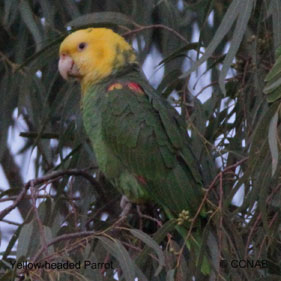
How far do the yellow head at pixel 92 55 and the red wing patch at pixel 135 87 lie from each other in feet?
0.43

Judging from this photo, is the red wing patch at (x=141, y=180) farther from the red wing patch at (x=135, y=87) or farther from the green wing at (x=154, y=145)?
the red wing patch at (x=135, y=87)

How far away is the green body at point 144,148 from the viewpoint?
234cm

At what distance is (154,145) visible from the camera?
7.81 feet

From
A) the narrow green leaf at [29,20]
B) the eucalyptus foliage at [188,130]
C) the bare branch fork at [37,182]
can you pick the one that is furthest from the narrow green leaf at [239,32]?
the narrow green leaf at [29,20]

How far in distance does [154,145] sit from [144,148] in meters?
0.03

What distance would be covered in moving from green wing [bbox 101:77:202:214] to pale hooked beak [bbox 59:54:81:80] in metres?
0.23

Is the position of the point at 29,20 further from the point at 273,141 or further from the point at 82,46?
the point at 273,141

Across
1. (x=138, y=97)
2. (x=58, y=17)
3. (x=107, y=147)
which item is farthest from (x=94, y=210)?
(x=58, y=17)

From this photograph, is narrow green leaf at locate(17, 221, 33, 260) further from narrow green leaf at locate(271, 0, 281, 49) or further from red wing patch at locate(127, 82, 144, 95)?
narrow green leaf at locate(271, 0, 281, 49)

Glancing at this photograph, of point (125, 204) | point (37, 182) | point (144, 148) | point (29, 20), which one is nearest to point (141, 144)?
point (144, 148)

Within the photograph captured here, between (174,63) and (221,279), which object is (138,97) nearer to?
(174,63)

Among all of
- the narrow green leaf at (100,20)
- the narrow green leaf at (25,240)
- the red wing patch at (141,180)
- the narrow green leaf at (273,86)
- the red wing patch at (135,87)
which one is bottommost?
the narrow green leaf at (25,240)

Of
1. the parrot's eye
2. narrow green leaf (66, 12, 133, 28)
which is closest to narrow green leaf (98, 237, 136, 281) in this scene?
narrow green leaf (66, 12, 133, 28)

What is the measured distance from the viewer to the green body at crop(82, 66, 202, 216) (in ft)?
7.68
